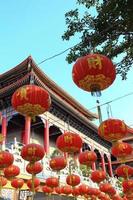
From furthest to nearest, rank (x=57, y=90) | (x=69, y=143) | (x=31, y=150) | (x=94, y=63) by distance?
1. (x=57, y=90)
2. (x=31, y=150)
3. (x=69, y=143)
4. (x=94, y=63)

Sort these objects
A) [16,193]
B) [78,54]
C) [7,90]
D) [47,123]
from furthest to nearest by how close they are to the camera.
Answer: [47,123] → [7,90] → [16,193] → [78,54]

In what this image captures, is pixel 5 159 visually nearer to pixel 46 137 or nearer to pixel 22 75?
pixel 46 137

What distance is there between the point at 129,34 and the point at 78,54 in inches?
47.6

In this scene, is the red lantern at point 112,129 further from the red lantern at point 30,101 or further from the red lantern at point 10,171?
the red lantern at point 10,171

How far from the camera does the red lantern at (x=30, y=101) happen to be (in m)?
5.00

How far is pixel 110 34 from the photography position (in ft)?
20.0

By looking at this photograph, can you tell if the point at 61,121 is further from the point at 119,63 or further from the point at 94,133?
the point at 119,63

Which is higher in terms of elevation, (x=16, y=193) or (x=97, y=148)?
(x=97, y=148)

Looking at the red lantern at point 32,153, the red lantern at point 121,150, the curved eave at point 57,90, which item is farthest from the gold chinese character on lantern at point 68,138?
the curved eave at point 57,90

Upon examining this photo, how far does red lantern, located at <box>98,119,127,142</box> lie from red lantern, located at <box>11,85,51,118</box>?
1.89 m

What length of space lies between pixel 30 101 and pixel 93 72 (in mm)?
1291

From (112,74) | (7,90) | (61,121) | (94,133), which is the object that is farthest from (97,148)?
(112,74)

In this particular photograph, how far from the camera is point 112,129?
645 cm

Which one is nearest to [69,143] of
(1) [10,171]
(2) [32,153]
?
(2) [32,153]
